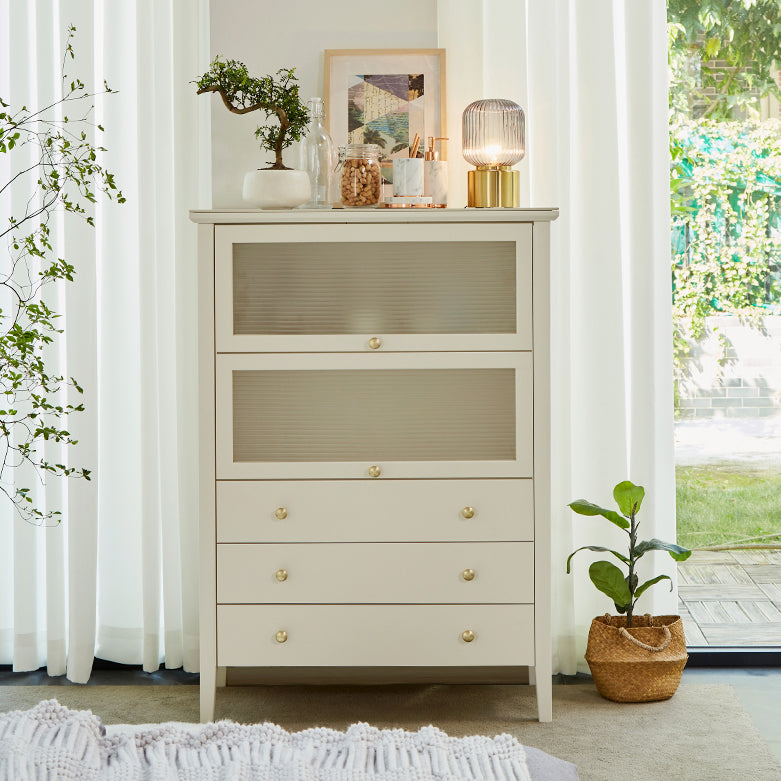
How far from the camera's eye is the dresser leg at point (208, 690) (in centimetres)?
214

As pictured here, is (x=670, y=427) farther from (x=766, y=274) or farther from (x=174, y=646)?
(x=174, y=646)

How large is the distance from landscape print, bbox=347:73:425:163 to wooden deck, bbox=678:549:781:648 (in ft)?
5.36

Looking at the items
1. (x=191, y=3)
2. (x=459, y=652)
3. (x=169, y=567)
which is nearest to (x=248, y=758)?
(x=459, y=652)

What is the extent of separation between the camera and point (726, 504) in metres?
2.72

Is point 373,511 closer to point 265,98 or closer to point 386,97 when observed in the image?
point 265,98

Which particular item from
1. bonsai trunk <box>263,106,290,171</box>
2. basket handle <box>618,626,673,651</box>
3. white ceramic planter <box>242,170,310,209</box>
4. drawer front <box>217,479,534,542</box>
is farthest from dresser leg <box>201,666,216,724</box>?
bonsai trunk <box>263,106,290,171</box>

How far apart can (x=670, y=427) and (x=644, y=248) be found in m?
0.53

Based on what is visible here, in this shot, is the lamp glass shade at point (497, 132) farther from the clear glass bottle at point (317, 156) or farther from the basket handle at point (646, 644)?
the basket handle at point (646, 644)

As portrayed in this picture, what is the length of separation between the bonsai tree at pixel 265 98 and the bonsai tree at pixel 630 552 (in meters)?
1.24

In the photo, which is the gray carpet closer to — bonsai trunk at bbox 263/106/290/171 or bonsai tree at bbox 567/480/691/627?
bonsai tree at bbox 567/480/691/627

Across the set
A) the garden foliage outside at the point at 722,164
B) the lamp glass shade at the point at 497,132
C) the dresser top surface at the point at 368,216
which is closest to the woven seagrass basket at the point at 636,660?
the garden foliage outside at the point at 722,164

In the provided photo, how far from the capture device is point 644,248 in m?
2.40

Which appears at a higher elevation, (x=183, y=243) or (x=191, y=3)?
(x=191, y=3)

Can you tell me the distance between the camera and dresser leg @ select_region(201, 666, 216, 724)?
214 centimetres
